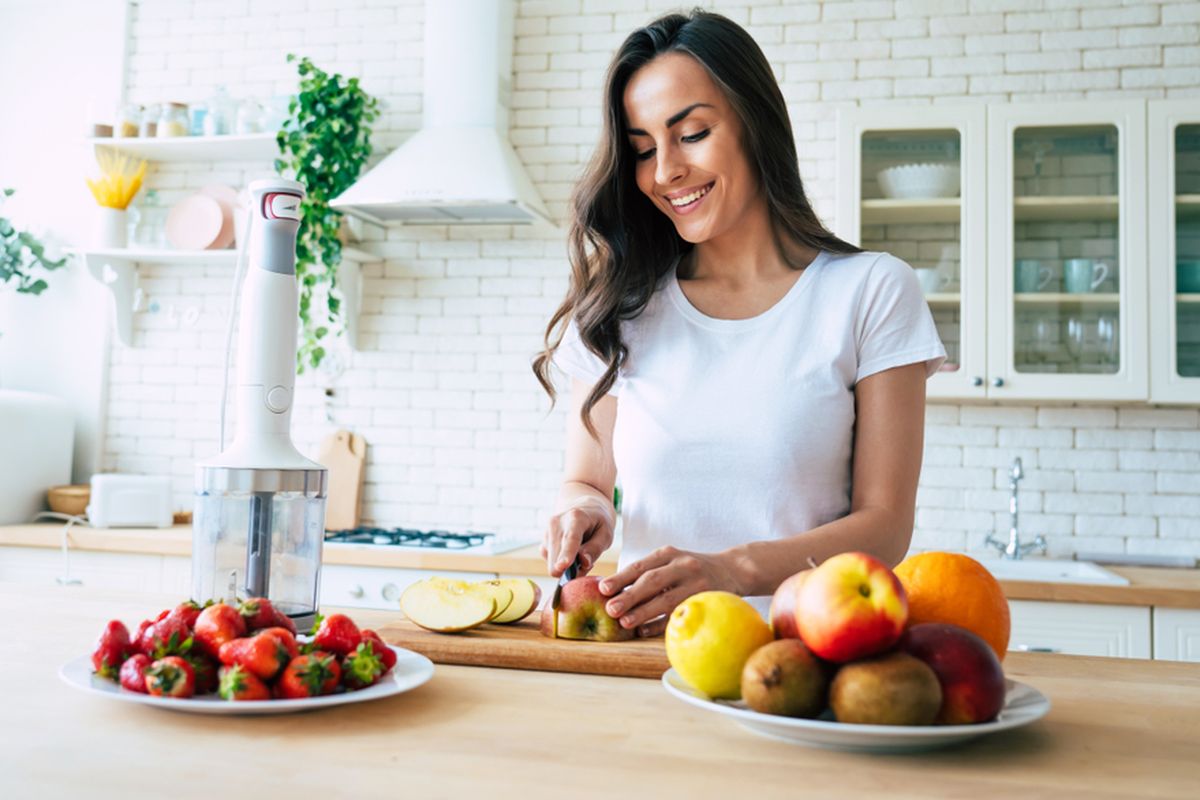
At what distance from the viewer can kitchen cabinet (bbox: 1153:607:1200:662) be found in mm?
2752

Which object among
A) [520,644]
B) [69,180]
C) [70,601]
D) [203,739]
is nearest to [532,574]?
[70,601]

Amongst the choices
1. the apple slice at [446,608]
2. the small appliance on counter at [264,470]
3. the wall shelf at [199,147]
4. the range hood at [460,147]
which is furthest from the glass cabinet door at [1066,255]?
the wall shelf at [199,147]

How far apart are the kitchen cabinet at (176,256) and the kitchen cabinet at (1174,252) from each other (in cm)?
260

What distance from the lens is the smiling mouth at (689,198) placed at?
1681 millimetres

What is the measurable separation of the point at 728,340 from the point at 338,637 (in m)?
0.87

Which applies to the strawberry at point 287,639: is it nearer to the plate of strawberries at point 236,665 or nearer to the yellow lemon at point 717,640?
the plate of strawberries at point 236,665

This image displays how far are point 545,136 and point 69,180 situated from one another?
1.94 m

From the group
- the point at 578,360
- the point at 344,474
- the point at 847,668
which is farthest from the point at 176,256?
the point at 847,668

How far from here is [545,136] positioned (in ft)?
12.5

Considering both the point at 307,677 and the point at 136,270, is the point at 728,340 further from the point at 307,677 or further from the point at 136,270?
the point at 136,270

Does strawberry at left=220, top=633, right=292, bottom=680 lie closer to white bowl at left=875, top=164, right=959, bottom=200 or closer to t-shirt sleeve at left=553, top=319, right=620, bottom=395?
t-shirt sleeve at left=553, top=319, right=620, bottom=395

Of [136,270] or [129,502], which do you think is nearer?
[129,502]

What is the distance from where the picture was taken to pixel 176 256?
12.5 ft

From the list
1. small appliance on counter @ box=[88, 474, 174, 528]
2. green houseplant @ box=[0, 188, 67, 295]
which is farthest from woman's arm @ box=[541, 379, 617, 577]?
green houseplant @ box=[0, 188, 67, 295]
